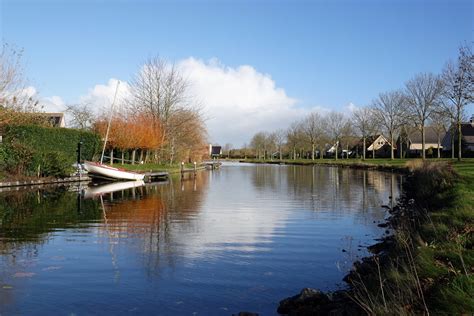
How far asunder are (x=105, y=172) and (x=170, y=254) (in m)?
25.8

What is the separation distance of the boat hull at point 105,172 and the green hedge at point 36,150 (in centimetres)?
137

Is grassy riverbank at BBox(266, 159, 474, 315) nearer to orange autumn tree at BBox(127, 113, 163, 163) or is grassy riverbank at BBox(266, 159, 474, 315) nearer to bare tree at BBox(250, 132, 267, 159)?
orange autumn tree at BBox(127, 113, 163, 163)

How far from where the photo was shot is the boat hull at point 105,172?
34.6 meters

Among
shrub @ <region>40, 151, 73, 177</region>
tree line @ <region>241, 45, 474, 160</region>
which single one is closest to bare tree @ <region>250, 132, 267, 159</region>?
tree line @ <region>241, 45, 474, 160</region>

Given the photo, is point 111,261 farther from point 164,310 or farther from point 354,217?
point 354,217

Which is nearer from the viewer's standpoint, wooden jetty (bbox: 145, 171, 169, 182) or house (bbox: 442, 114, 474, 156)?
wooden jetty (bbox: 145, 171, 169, 182)

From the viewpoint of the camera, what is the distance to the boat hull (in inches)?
1362

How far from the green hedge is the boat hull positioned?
1.37m

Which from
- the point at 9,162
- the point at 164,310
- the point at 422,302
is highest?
the point at 9,162

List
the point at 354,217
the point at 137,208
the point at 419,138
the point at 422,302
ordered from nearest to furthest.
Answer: the point at 422,302 → the point at 354,217 → the point at 137,208 → the point at 419,138

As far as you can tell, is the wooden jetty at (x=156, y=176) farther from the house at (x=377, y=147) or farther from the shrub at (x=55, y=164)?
the house at (x=377, y=147)

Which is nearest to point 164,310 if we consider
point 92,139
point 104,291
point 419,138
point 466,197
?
point 104,291

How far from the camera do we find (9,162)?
93.9 ft

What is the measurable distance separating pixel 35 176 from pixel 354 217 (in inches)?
832
